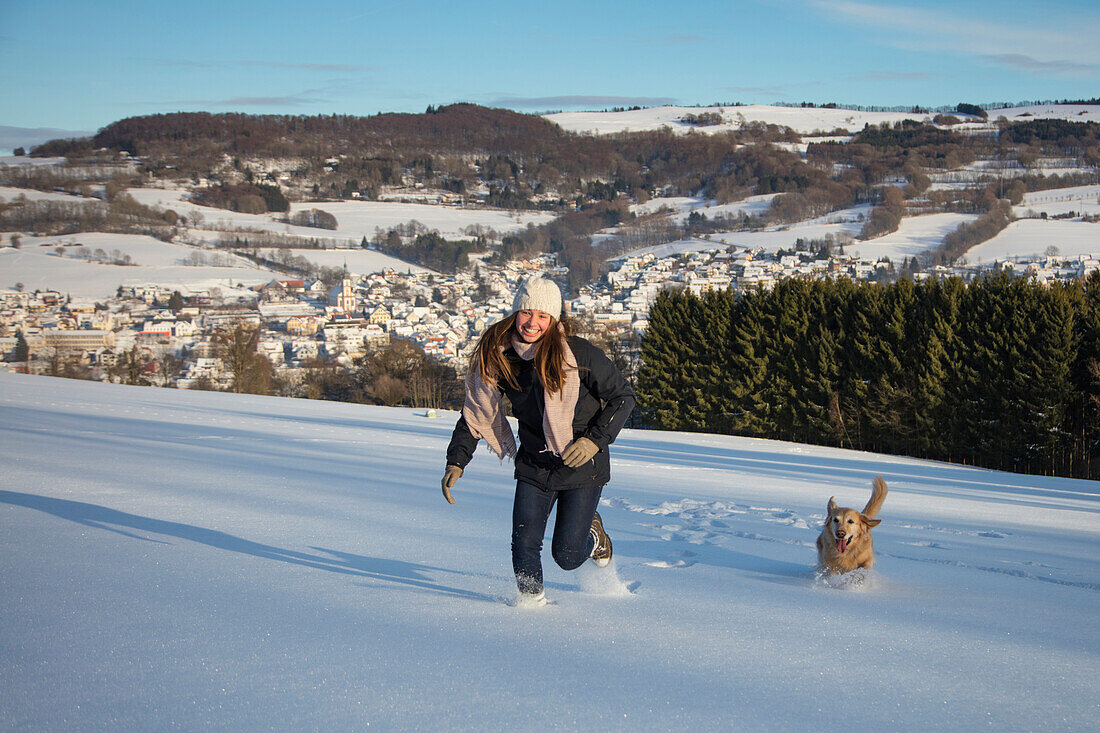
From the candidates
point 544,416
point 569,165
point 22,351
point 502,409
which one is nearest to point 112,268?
point 22,351

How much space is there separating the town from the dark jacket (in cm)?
2583

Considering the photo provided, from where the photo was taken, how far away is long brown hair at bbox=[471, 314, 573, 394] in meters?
3.11

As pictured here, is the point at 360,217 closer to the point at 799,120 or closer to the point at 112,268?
the point at 112,268

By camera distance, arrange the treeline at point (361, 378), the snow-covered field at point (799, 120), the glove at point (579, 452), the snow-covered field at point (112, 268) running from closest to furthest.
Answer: the glove at point (579, 452) → the treeline at point (361, 378) → the snow-covered field at point (112, 268) → the snow-covered field at point (799, 120)

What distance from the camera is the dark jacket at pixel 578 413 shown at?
125 inches

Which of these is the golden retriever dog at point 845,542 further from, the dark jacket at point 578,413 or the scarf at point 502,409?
the scarf at point 502,409

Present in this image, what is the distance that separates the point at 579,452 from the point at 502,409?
0.45 m

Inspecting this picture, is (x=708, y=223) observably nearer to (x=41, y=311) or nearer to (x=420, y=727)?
(x=41, y=311)

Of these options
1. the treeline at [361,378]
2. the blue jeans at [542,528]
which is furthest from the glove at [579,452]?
the treeline at [361,378]

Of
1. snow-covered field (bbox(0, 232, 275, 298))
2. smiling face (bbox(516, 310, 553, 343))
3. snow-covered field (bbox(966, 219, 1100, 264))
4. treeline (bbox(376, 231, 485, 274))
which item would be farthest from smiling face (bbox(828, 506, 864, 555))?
treeline (bbox(376, 231, 485, 274))

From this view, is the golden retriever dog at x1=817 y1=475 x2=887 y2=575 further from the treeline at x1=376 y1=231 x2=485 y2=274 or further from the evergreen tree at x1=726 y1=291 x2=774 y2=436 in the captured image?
the treeline at x1=376 y1=231 x2=485 y2=274

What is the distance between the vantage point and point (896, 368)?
25109 millimetres

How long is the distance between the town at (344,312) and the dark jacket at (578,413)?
2583 centimetres

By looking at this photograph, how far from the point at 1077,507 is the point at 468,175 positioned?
553ft
